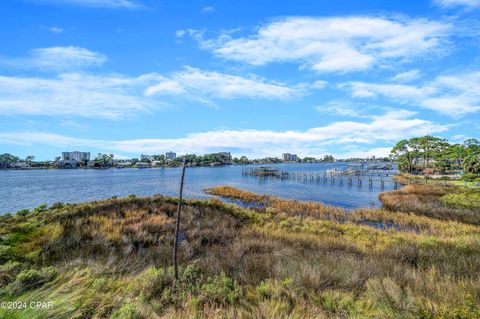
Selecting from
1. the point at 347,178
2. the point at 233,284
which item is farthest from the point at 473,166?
the point at 233,284

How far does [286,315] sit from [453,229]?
60.2ft

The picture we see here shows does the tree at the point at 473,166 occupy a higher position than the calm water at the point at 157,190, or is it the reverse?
the tree at the point at 473,166

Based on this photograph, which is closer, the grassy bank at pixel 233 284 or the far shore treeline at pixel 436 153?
the grassy bank at pixel 233 284

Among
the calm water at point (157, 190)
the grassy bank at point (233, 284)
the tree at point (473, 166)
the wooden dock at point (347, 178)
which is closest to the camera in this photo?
the grassy bank at point (233, 284)

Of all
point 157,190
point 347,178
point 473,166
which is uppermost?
point 473,166

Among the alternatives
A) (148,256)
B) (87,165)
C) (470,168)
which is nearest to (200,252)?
(148,256)

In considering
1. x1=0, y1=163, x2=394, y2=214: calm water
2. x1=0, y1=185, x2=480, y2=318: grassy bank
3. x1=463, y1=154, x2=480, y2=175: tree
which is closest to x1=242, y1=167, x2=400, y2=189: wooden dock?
x1=0, y1=163, x2=394, y2=214: calm water

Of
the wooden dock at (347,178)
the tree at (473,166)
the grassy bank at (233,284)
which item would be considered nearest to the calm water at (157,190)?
the wooden dock at (347,178)

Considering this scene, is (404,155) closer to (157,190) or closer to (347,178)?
(347,178)

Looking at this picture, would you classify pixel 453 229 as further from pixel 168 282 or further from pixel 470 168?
pixel 470 168

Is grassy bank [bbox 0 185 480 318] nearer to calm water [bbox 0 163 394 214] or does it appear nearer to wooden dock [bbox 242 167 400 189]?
calm water [bbox 0 163 394 214]

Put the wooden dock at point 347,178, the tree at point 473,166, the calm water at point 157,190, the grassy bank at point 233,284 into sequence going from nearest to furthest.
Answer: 1. the grassy bank at point 233,284
2. the calm water at point 157,190
3. the tree at point 473,166
4. the wooden dock at point 347,178

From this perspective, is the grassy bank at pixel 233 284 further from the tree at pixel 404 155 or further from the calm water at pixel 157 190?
the tree at pixel 404 155

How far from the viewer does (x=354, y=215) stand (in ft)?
74.3
